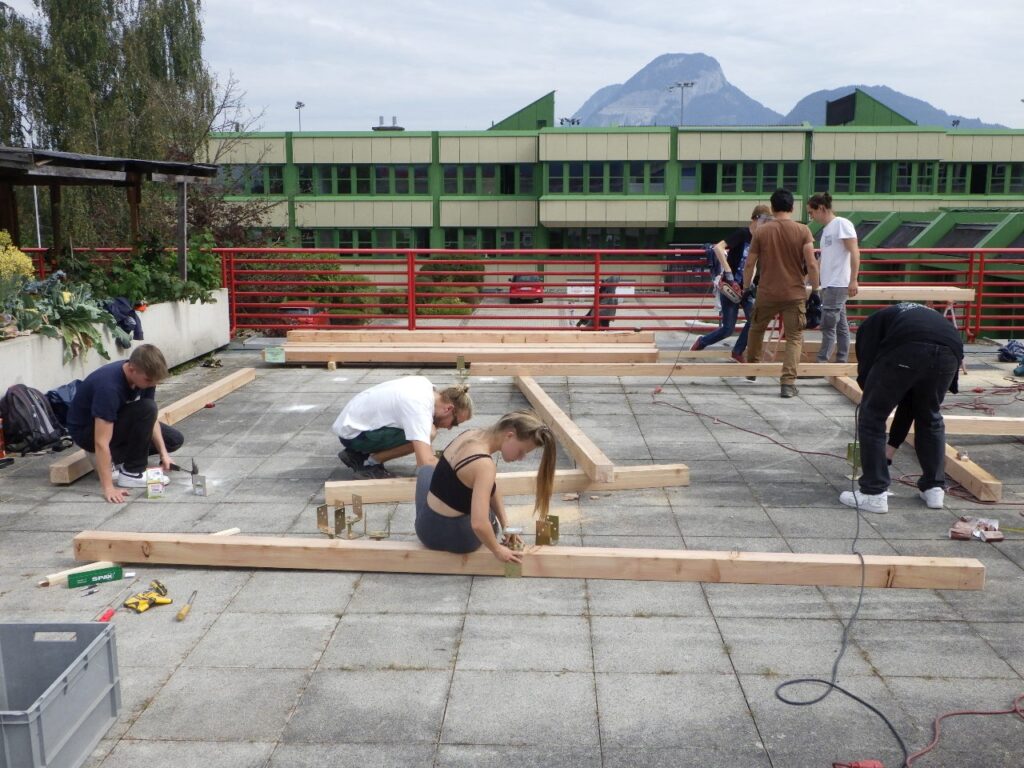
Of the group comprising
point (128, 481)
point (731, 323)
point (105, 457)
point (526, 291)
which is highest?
point (526, 291)

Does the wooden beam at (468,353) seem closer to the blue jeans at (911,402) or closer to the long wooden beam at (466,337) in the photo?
the long wooden beam at (466,337)

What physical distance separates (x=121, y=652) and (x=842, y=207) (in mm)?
46459

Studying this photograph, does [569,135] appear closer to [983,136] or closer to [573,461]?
[983,136]

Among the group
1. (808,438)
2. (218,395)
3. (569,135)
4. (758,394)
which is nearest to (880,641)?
(808,438)

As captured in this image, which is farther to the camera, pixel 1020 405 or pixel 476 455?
pixel 1020 405

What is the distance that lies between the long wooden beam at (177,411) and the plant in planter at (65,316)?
111cm

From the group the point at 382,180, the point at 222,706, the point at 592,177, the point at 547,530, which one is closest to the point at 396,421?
the point at 547,530

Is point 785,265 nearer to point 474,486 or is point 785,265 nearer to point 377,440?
point 377,440

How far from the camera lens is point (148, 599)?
5234 mm

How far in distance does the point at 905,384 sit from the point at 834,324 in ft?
18.3

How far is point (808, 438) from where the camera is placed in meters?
9.03

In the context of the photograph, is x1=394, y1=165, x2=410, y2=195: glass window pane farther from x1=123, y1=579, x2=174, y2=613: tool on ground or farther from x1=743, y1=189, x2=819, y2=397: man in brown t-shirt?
x1=123, y1=579, x2=174, y2=613: tool on ground

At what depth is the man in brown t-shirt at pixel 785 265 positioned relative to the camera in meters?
10.2

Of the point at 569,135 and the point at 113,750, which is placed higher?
the point at 569,135
